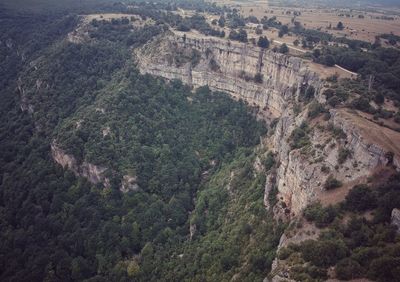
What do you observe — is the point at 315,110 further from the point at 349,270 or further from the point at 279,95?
the point at 349,270

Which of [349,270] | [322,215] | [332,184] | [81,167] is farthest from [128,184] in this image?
[349,270]

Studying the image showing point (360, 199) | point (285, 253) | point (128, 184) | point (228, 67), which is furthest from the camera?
point (228, 67)

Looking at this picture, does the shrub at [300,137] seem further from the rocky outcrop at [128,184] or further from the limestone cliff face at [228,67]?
the rocky outcrop at [128,184]

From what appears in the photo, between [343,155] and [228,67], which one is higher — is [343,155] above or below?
above

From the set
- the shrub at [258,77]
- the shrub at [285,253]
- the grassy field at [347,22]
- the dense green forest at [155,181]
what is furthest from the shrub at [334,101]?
the grassy field at [347,22]

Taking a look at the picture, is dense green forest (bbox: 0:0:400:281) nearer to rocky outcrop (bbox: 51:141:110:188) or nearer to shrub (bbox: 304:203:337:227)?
shrub (bbox: 304:203:337:227)

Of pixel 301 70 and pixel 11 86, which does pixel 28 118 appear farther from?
pixel 301 70

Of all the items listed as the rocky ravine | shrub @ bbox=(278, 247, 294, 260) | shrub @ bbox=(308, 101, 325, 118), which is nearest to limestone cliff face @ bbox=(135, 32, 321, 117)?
the rocky ravine
